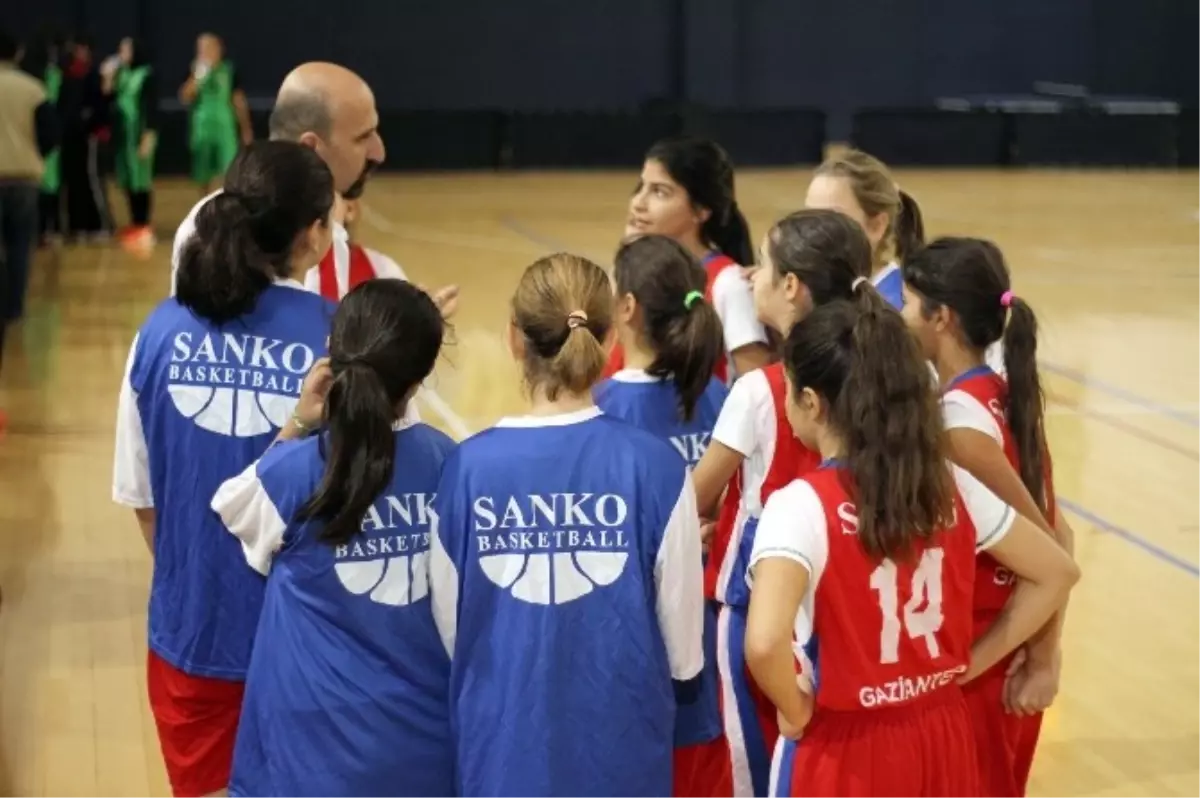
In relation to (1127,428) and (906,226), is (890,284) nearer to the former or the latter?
(906,226)

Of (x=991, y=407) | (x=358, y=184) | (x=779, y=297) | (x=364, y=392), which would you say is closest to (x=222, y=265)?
(x=364, y=392)

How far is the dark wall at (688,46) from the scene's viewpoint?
21.6 m

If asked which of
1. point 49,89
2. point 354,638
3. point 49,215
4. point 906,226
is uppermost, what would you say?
point 906,226

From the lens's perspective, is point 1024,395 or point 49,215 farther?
point 49,215

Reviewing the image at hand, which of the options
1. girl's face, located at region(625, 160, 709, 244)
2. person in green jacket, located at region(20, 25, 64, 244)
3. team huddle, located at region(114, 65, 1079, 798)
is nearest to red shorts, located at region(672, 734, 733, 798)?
team huddle, located at region(114, 65, 1079, 798)

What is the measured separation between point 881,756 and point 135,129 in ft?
45.2

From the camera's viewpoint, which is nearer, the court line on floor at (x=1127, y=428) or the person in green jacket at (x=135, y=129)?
the court line on floor at (x=1127, y=428)

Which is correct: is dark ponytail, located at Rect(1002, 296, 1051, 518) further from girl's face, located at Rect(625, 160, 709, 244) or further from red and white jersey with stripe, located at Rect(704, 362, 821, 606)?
girl's face, located at Rect(625, 160, 709, 244)

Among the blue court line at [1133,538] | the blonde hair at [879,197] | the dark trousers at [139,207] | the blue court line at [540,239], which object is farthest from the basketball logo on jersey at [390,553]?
the dark trousers at [139,207]

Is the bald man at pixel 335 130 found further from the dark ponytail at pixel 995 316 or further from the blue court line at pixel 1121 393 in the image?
the blue court line at pixel 1121 393

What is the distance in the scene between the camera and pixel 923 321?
11.6 ft

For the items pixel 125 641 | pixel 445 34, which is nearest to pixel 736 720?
pixel 125 641

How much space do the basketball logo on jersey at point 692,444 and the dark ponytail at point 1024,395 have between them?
2.25ft

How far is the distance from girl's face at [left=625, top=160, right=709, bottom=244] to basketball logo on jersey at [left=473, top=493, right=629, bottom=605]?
187cm
